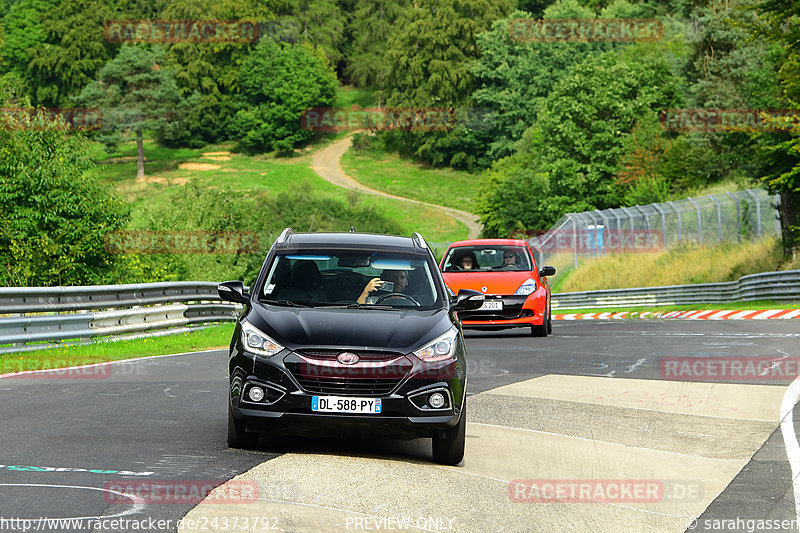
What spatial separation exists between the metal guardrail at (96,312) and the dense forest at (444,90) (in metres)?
14.8

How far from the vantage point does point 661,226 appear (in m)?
44.0

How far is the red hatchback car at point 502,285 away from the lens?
19.8 metres

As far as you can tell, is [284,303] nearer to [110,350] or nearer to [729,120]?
[110,350]

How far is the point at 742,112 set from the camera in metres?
55.1

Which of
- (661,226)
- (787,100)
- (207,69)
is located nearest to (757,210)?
(661,226)

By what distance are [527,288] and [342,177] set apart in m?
90.8

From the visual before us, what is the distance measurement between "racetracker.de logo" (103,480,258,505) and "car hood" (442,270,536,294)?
44.1 feet

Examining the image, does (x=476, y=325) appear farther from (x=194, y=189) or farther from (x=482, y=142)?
(x=482, y=142)

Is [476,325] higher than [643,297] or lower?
higher

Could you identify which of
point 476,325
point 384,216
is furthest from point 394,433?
point 384,216

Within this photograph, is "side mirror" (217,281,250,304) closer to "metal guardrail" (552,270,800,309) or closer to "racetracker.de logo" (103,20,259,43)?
"metal guardrail" (552,270,800,309)

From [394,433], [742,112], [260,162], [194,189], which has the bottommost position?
[260,162]

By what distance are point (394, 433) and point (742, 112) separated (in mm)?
51261

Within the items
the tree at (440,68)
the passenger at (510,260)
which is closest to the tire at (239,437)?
the passenger at (510,260)
